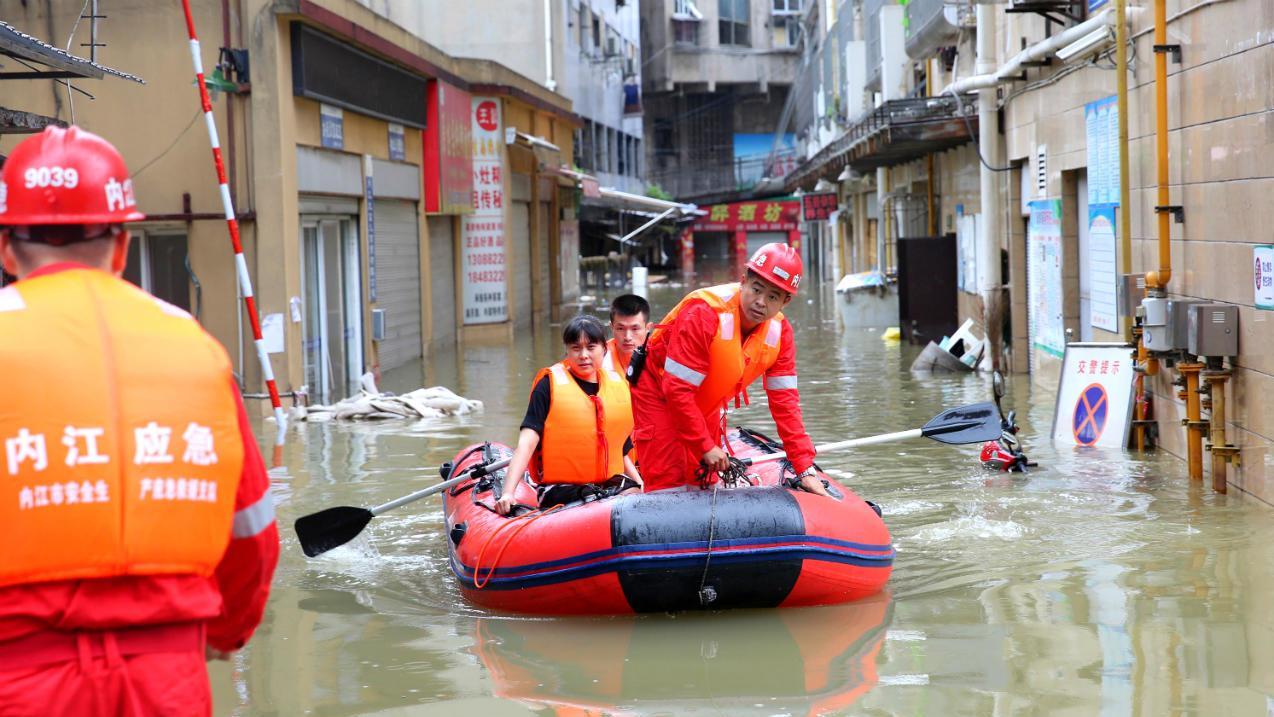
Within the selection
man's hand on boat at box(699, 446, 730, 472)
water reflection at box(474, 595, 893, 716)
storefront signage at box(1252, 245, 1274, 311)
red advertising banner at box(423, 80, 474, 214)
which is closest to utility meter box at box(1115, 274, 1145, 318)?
storefront signage at box(1252, 245, 1274, 311)

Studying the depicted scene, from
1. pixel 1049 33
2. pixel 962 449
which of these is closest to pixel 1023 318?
pixel 1049 33

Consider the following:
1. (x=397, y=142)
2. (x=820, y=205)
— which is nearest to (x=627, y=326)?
(x=397, y=142)

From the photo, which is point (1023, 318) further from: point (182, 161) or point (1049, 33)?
point (182, 161)

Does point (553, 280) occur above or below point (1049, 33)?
below

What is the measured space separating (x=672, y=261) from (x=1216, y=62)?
159 ft

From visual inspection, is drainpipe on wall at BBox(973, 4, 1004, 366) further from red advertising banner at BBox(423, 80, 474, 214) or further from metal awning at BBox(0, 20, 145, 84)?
metal awning at BBox(0, 20, 145, 84)

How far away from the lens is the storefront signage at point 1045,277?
1426 centimetres

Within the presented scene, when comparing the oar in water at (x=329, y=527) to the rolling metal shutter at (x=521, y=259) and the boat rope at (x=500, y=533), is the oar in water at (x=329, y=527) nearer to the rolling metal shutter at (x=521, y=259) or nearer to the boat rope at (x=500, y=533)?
the boat rope at (x=500, y=533)

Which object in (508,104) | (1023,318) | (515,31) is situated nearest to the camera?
(1023,318)

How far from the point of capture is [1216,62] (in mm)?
8984

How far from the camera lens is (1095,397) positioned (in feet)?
36.9

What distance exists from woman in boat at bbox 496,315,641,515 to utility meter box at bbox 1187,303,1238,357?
360 cm

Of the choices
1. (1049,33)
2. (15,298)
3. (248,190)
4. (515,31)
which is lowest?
(15,298)

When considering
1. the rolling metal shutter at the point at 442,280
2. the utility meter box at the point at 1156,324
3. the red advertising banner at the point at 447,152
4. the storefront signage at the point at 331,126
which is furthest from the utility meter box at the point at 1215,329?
the rolling metal shutter at the point at 442,280
